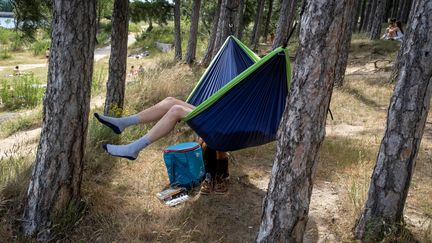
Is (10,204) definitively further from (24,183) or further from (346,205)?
(346,205)

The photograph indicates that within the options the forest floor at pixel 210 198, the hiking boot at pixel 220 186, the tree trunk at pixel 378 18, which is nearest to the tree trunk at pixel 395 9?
the tree trunk at pixel 378 18

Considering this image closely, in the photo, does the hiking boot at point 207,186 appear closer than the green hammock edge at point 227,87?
No

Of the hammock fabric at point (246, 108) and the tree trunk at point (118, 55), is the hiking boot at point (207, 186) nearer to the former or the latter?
the hammock fabric at point (246, 108)

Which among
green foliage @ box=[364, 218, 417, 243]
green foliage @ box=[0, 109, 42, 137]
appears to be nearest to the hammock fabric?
green foliage @ box=[364, 218, 417, 243]

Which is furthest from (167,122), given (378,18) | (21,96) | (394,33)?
(394,33)

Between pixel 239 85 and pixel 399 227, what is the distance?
1.32 meters

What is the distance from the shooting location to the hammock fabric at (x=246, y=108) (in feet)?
8.84

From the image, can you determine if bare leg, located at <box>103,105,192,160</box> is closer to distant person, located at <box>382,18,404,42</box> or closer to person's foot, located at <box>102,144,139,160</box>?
person's foot, located at <box>102,144,139,160</box>

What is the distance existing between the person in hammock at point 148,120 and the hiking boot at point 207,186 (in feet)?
1.78

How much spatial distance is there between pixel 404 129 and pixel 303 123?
74cm

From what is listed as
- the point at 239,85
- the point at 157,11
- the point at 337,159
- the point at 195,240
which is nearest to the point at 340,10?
the point at 239,85

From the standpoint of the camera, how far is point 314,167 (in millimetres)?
1928

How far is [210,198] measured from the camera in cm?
301

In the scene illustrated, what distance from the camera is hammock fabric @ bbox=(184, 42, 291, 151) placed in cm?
270
